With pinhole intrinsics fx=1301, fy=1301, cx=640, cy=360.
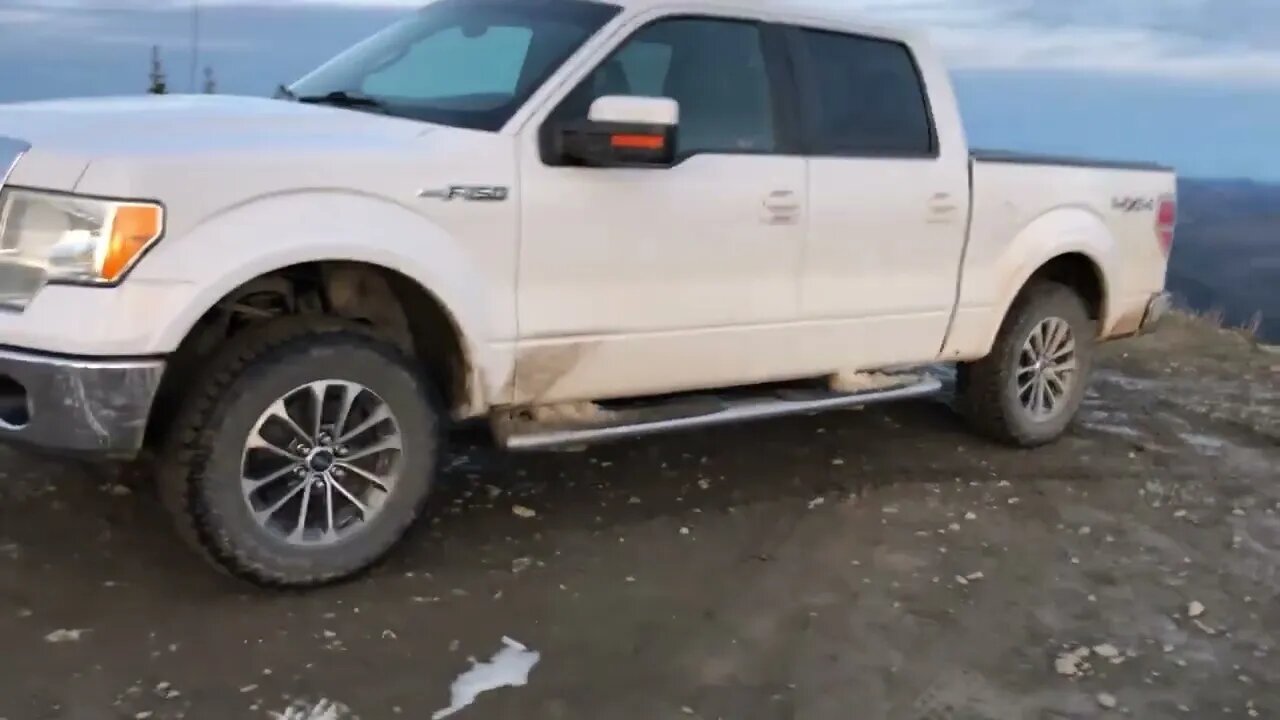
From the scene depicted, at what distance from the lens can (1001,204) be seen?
18.6ft

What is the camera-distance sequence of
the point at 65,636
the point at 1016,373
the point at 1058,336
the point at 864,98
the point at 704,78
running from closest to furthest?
the point at 65,636 < the point at 704,78 < the point at 864,98 < the point at 1016,373 < the point at 1058,336

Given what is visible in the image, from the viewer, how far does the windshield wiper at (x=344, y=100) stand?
455 centimetres

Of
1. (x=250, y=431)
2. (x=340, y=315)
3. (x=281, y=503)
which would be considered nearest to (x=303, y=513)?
(x=281, y=503)

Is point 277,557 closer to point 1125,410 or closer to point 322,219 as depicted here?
point 322,219

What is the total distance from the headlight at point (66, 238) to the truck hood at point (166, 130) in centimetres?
7

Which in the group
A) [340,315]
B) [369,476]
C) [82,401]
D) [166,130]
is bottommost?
[369,476]

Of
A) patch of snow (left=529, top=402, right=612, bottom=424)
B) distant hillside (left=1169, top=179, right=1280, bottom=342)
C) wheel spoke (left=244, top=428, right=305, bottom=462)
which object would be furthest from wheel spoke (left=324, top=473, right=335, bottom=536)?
distant hillside (left=1169, top=179, right=1280, bottom=342)

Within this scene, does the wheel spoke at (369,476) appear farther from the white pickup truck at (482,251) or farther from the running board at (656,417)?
the running board at (656,417)

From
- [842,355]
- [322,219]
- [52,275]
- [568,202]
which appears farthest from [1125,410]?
[52,275]

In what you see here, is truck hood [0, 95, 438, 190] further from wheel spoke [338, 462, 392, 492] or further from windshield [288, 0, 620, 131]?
wheel spoke [338, 462, 392, 492]

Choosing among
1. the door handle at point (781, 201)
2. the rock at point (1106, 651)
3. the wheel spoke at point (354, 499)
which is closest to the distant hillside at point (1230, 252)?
the door handle at point (781, 201)

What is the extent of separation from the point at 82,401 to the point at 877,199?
305 centimetres

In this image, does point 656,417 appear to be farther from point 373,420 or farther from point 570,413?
point 373,420

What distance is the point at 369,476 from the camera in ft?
13.1
